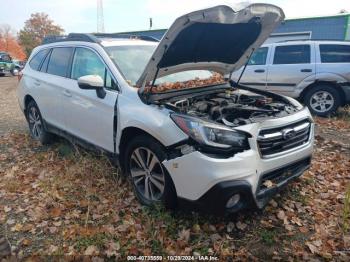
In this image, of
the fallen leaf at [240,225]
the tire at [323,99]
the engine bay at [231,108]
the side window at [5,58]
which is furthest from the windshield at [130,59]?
the side window at [5,58]

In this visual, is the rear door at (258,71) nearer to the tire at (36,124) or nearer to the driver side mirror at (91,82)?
the tire at (36,124)

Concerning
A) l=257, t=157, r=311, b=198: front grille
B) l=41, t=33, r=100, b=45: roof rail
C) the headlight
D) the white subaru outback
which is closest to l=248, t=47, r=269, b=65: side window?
the white subaru outback

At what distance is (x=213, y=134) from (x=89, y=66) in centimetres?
231

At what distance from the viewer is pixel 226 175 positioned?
2756mm

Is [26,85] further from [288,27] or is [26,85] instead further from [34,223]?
[288,27]

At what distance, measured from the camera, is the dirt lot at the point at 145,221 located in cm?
298

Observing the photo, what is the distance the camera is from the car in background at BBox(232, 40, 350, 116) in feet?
24.4

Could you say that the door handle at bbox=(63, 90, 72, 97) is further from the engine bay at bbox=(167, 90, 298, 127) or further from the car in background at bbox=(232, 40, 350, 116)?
the car in background at bbox=(232, 40, 350, 116)

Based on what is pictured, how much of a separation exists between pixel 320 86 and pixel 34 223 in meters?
6.90

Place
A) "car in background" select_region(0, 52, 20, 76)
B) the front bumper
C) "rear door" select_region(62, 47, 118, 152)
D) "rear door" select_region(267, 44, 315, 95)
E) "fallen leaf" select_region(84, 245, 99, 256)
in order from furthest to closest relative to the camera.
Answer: "car in background" select_region(0, 52, 20, 76)
"rear door" select_region(267, 44, 315, 95)
"rear door" select_region(62, 47, 118, 152)
"fallen leaf" select_region(84, 245, 99, 256)
the front bumper

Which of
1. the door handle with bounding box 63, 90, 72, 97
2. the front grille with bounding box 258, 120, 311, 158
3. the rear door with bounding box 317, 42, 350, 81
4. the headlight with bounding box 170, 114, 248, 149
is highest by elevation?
the rear door with bounding box 317, 42, 350, 81

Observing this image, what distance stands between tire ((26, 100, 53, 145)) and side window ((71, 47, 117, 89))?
1548mm

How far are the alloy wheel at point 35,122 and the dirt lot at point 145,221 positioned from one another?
126 centimetres

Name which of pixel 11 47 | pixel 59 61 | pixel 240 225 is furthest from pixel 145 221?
pixel 11 47
